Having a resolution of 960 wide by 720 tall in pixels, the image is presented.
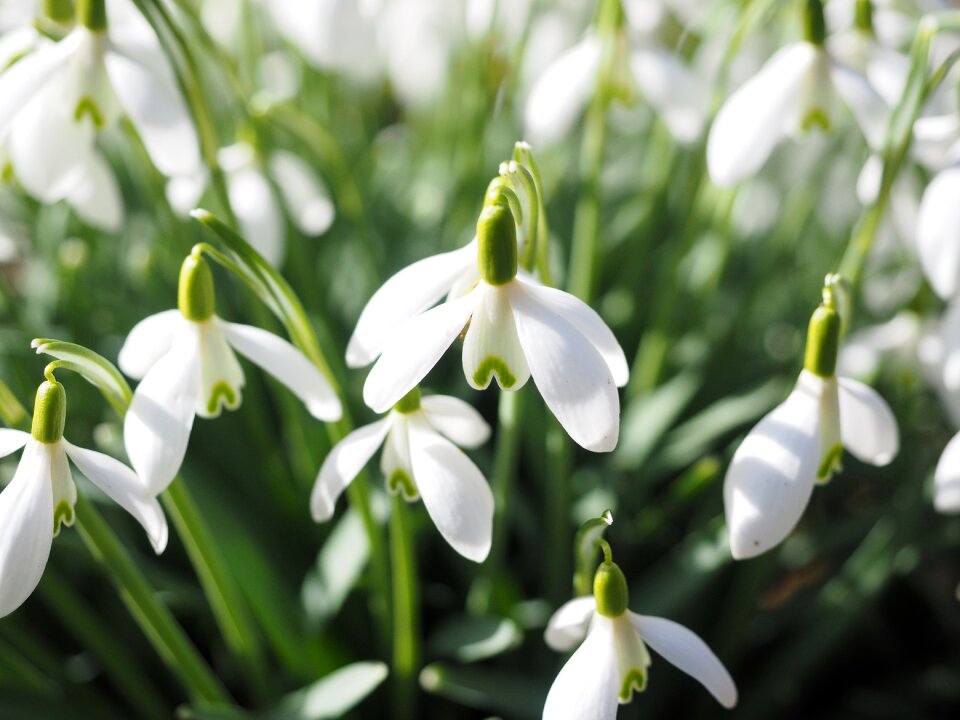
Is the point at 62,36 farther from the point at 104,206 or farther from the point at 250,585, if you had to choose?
the point at 250,585

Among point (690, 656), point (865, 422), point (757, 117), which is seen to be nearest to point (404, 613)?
point (690, 656)

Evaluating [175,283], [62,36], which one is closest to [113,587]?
[175,283]

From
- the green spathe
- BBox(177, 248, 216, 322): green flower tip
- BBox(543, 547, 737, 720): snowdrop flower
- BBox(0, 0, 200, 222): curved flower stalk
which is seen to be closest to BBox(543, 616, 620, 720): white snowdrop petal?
BBox(543, 547, 737, 720): snowdrop flower

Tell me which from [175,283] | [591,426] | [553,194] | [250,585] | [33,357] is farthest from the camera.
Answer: [553,194]

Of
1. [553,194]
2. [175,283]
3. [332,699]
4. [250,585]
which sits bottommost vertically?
[332,699]

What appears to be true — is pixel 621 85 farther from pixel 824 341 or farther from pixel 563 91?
pixel 824 341

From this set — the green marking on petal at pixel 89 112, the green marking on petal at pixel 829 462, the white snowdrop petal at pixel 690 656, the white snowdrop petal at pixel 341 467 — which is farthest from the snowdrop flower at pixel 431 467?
the green marking on petal at pixel 89 112

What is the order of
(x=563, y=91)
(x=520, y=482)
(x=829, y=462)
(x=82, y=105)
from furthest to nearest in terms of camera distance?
(x=520, y=482)
(x=563, y=91)
(x=82, y=105)
(x=829, y=462)
